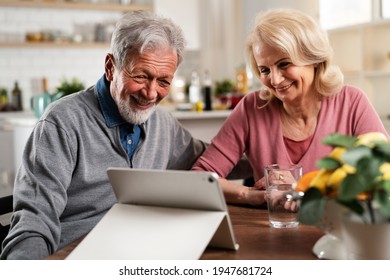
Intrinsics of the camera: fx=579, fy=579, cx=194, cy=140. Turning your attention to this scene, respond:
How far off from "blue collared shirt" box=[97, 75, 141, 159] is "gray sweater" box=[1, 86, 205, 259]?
0.02 metres

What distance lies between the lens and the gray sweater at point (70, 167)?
4.94ft

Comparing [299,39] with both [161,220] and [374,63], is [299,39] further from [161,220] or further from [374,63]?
[374,63]

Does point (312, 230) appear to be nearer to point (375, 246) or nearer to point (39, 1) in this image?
point (375, 246)

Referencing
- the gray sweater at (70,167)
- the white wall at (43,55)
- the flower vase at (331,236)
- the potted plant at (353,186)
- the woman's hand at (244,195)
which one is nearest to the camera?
the potted plant at (353,186)

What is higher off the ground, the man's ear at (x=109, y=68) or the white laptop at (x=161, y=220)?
the man's ear at (x=109, y=68)

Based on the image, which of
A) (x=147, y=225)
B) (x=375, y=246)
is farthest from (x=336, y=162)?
(x=147, y=225)

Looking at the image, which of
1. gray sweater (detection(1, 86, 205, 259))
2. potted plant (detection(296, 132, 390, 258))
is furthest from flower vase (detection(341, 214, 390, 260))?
gray sweater (detection(1, 86, 205, 259))

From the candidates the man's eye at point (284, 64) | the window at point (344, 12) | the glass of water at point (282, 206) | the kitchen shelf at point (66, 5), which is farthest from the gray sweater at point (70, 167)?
the kitchen shelf at point (66, 5)

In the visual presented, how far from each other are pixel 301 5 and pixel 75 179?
15.6 ft

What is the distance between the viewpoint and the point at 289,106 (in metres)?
2.01

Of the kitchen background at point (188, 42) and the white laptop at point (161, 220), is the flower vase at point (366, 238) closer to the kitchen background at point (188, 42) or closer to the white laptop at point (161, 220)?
the white laptop at point (161, 220)

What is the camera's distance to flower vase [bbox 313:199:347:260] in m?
1.04

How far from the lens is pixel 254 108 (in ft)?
6.76

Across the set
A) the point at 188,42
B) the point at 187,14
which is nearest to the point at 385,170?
the point at 188,42
